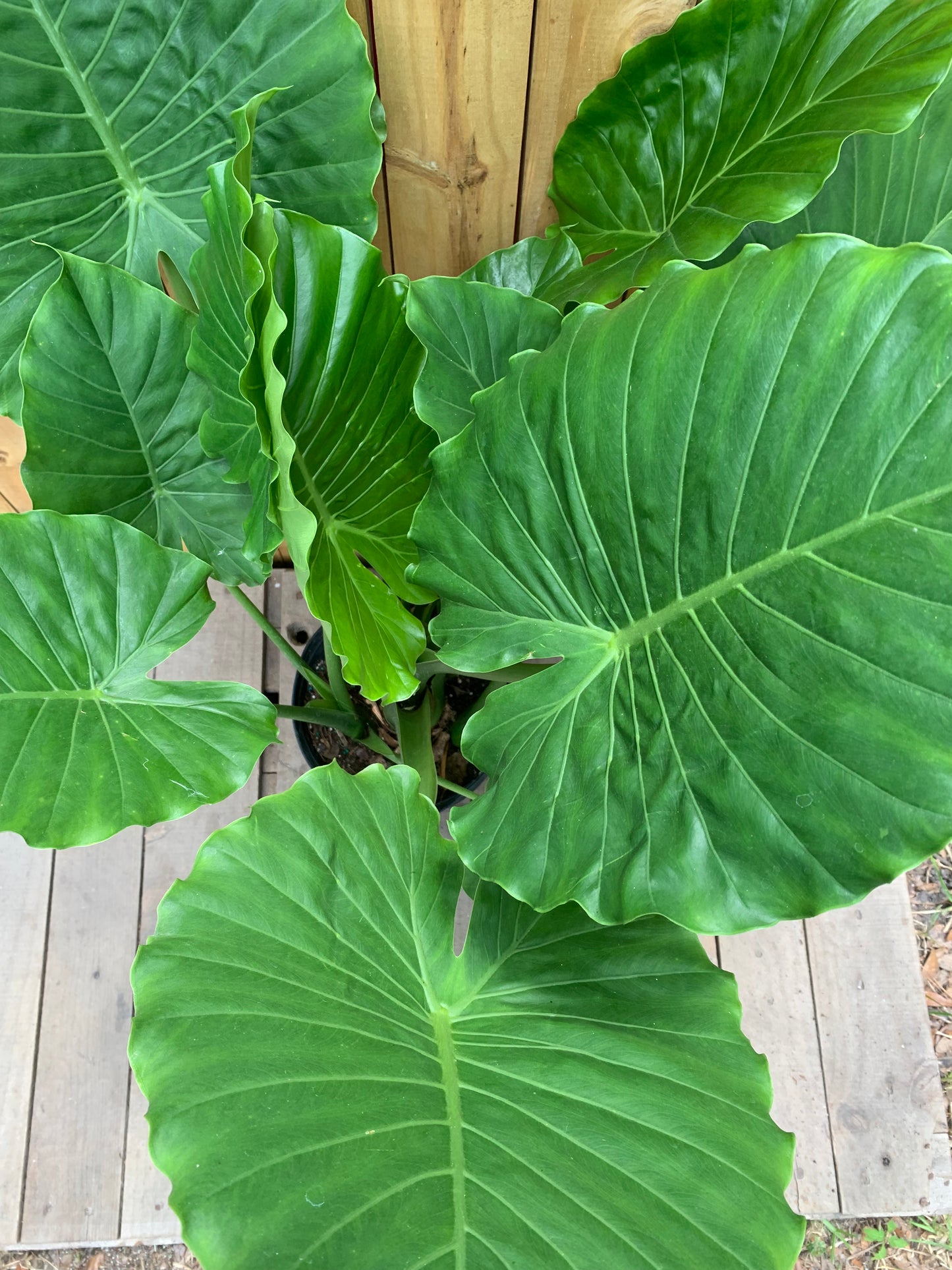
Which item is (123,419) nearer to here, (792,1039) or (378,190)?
(378,190)

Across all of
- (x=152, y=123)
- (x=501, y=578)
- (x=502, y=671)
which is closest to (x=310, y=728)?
(x=502, y=671)

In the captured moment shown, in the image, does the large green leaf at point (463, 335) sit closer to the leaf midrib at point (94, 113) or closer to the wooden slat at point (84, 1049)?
the leaf midrib at point (94, 113)

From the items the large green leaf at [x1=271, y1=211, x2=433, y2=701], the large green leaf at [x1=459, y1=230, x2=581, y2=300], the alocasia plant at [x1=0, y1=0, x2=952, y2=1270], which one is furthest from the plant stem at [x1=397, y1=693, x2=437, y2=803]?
the large green leaf at [x1=459, y1=230, x2=581, y2=300]

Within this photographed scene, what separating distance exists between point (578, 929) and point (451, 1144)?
0.67 feet

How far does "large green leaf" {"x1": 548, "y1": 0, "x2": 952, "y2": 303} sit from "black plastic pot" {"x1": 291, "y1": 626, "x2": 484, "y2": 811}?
2.06ft

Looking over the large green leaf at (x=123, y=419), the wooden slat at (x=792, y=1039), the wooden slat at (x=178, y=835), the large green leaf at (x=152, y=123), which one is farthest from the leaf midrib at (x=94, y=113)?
the wooden slat at (x=792, y=1039)

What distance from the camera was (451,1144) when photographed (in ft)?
2.11

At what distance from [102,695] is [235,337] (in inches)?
14.0

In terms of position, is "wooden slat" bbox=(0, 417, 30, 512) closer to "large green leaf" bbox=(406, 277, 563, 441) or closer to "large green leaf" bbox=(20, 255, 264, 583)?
"large green leaf" bbox=(20, 255, 264, 583)

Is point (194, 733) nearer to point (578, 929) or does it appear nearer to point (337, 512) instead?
point (337, 512)

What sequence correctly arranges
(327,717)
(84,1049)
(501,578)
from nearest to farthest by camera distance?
1. (501,578)
2. (327,717)
3. (84,1049)

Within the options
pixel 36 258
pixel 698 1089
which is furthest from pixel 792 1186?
pixel 36 258

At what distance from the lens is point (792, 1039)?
1291 mm

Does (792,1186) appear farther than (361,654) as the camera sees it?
Yes
